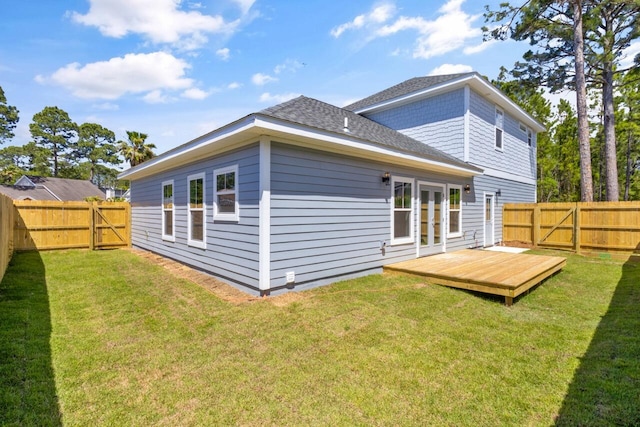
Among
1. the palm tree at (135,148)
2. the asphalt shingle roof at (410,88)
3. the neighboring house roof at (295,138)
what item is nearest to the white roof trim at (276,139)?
the neighboring house roof at (295,138)

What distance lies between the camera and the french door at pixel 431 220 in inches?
309

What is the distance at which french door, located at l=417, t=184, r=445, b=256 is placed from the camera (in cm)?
784

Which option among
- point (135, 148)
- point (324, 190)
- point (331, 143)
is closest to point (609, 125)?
point (331, 143)

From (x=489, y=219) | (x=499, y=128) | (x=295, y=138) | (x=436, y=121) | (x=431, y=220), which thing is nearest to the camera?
(x=295, y=138)

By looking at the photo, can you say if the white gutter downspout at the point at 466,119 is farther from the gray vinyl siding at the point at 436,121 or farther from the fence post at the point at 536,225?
the fence post at the point at 536,225

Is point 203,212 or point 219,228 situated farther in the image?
point 203,212

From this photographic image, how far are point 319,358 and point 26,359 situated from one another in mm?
2780

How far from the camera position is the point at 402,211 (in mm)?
7301

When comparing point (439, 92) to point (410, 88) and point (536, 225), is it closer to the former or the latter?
point (410, 88)

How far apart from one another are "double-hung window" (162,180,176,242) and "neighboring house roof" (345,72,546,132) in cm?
737

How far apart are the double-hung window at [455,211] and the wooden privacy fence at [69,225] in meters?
10.8

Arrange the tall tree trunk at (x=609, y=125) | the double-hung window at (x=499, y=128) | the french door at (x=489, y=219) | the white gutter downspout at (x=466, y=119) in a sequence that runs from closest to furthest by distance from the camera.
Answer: the white gutter downspout at (x=466, y=119), the french door at (x=489, y=219), the double-hung window at (x=499, y=128), the tall tree trunk at (x=609, y=125)

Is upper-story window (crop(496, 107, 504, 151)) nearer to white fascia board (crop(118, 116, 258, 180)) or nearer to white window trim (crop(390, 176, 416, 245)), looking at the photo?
white window trim (crop(390, 176, 416, 245))

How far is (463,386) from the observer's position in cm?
258
